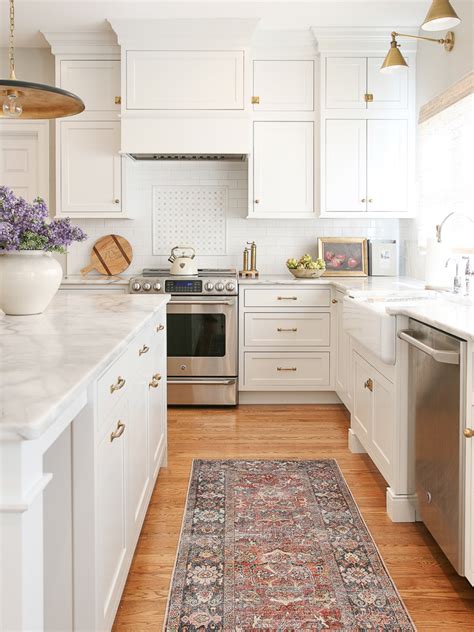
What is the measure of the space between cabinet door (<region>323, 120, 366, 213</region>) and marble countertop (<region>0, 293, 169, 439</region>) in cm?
236

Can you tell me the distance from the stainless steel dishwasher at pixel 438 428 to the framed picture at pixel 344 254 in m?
2.48

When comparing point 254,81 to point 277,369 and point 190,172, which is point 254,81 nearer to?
point 190,172

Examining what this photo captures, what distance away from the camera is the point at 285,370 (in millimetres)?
4688

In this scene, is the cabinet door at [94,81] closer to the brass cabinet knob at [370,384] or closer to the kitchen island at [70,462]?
the kitchen island at [70,462]

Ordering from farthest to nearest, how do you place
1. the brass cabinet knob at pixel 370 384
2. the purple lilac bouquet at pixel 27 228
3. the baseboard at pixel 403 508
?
1. the brass cabinet knob at pixel 370 384
2. the baseboard at pixel 403 508
3. the purple lilac bouquet at pixel 27 228

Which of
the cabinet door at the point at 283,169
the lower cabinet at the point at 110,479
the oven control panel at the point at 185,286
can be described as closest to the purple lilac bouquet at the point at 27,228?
the lower cabinet at the point at 110,479

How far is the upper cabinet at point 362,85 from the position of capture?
15.3 ft

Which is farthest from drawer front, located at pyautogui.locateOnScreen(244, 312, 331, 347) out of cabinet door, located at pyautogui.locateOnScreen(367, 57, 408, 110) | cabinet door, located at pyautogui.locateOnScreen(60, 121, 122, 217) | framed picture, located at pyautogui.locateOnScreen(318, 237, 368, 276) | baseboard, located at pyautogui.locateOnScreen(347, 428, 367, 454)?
cabinet door, located at pyautogui.locateOnScreen(367, 57, 408, 110)

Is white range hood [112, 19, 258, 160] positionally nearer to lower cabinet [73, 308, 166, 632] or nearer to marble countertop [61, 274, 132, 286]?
marble countertop [61, 274, 132, 286]

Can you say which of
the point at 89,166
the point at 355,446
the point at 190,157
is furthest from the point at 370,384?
the point at 89,166

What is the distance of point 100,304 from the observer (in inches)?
112

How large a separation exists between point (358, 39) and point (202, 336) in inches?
97.4

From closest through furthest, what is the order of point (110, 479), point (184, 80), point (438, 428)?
point (110, 479), point (438, 428), point (184, 80)

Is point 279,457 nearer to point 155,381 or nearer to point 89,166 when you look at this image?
point 155,381
